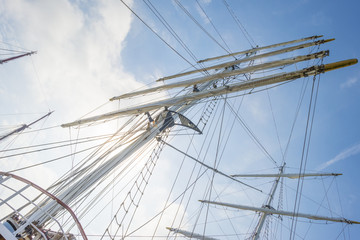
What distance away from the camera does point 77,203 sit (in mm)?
5531

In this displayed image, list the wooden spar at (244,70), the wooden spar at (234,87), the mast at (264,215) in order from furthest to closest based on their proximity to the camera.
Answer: the mast at (264,215)
the wooden spar at (244,70)
the wooden spar at (234,87)

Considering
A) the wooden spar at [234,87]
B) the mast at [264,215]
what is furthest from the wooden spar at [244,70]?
the mast at [264,215]

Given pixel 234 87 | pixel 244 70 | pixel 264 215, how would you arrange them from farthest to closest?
1. pixel 264 215
2. pixel 244 70
3. pixel 234 87

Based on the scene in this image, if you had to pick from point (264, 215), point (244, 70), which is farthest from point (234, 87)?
point (264, 215)

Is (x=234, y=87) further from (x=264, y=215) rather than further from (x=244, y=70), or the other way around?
(x=264, y=215)

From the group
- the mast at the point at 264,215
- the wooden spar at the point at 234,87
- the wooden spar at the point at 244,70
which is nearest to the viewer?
the wooden spar at the point at 234,87

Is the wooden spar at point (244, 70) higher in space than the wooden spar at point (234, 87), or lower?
higher

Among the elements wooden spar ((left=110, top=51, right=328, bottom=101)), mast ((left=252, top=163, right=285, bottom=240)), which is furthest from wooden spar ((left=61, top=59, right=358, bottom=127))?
mast ((left=252, top=163, right=285, bottom=240))

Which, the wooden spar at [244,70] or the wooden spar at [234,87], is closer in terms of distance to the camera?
the wooden spar at [234,87]

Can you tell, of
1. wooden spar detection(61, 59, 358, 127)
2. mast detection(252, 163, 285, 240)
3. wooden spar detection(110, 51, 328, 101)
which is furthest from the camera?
mast detection(252, 163, 285, 240)

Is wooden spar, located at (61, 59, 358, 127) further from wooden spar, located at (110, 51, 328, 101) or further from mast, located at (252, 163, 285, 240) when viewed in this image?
mast, located at (252, 163, 285, 240)

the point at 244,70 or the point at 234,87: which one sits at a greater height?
the point at 244,70

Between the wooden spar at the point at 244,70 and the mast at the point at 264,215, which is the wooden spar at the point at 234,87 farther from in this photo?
the mast at the point at 264,215

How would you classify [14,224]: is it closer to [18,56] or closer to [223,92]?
[223,92]
